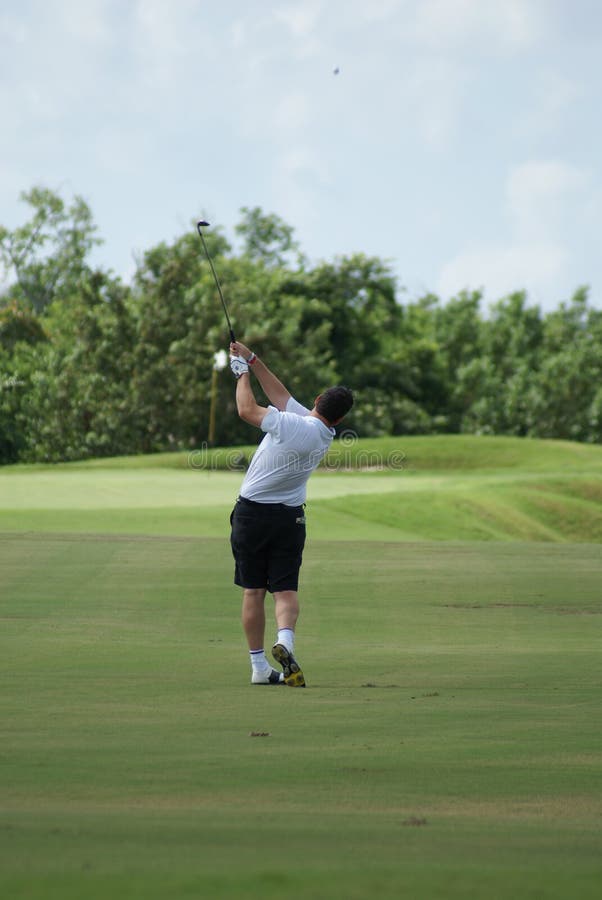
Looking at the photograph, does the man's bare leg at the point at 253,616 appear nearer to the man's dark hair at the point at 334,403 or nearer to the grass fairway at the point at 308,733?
the grass fairway at the point at 308,733

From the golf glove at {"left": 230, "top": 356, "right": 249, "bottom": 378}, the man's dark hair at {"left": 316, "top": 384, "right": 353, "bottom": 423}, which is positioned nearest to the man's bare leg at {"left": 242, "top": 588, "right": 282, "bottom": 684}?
the man's dark hair at {"left": 316, "top": 384, "right": 353, "bottom": 423}

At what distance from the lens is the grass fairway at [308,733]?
3.98m

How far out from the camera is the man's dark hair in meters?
9.49

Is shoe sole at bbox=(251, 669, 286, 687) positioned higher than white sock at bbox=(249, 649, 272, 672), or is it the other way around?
white sock at bbox=(249, 649, 272, 672)

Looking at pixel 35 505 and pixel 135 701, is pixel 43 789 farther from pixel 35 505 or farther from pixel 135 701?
pixel 35 505

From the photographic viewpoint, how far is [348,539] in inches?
882

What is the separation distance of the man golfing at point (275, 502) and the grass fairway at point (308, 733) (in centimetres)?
44

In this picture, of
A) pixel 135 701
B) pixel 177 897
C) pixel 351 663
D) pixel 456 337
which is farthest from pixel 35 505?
pixel 456 337

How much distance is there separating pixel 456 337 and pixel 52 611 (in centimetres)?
8001

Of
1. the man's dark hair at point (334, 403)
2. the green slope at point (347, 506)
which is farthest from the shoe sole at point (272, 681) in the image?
the green slope at point (347, 506)

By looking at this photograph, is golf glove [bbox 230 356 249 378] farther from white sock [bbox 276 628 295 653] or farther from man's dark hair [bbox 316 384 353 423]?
white sock [bbox 276 628 295 653]

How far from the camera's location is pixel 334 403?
31.2 ft

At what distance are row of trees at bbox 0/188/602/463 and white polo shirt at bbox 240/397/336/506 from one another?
5537 centimetres

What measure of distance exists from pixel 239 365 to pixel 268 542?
115 cm
